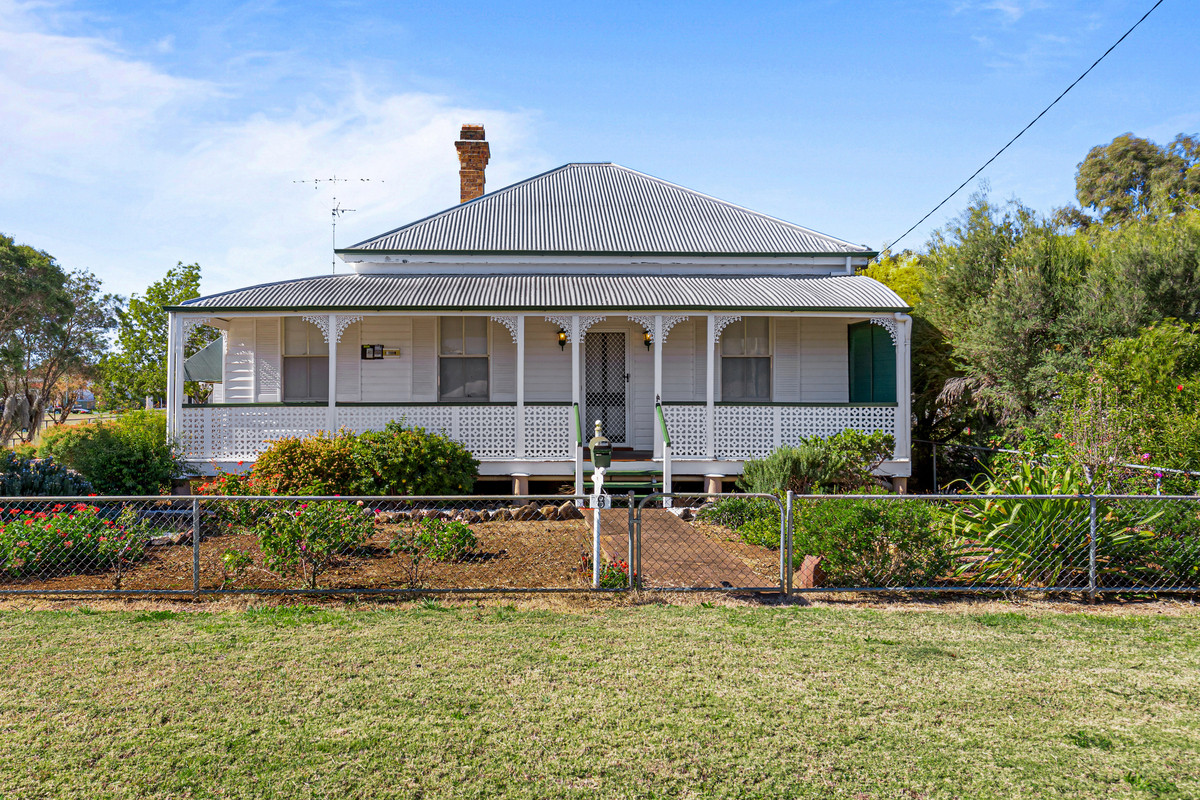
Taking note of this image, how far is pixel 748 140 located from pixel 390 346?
28.2 feet

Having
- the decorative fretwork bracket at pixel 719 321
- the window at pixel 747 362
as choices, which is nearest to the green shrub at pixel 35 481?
the decorative fretwork bracket at pixel 719 321

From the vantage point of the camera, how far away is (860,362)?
577 inches

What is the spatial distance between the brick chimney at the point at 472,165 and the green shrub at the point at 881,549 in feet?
49.9

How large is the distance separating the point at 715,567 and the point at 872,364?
25.8 feet

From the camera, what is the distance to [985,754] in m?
3.82

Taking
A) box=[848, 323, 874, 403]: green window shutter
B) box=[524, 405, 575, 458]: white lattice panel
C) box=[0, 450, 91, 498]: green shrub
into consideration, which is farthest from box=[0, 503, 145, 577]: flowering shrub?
box=[848, 323, 874, 403]: green window shutter

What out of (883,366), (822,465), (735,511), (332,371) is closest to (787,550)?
(735,511)

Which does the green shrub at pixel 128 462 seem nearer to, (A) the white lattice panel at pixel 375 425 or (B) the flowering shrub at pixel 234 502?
(A) the white lattice panel at pixel 375 425

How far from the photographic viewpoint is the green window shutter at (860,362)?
1434cm

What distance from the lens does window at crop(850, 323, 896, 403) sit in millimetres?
13695

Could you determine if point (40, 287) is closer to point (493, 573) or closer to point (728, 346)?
point (728, 346)

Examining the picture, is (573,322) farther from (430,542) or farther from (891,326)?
(430,542)

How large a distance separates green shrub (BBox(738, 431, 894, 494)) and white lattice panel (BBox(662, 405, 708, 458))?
3.36ft

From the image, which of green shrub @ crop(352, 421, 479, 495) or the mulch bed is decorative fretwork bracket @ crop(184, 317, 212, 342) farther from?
the mulch bed
